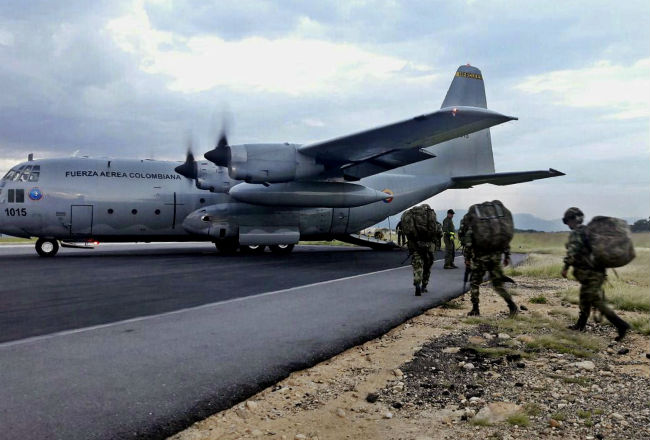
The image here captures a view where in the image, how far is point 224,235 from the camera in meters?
19.7

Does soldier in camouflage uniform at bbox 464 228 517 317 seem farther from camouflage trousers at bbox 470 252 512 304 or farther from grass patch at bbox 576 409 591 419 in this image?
grass patch at bbox 576 409 591 419

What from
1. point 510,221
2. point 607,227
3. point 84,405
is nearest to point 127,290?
point 84,405

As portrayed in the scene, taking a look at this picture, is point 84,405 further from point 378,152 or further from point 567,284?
point 378,152

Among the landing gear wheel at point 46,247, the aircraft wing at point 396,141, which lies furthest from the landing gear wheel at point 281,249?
the landing gear wheel at point 46,247

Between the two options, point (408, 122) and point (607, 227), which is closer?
point (607, 227)

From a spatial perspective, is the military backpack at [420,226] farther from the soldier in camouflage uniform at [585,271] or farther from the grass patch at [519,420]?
the grass patch at [519,420]

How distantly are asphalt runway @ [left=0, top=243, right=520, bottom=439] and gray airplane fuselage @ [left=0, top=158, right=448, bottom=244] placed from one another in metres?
6.56

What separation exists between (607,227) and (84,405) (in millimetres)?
6113

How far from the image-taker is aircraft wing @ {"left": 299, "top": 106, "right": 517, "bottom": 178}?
14430mm

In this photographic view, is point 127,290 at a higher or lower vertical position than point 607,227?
lower

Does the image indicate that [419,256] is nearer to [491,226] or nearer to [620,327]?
[491,226]

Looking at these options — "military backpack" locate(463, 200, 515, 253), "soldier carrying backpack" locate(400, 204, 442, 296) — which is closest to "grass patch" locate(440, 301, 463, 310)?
"soldier carrying backpack" locate(400, 204, 442, 296)

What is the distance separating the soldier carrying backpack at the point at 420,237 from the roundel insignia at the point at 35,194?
580 inches

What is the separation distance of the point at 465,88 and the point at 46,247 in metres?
18.8
